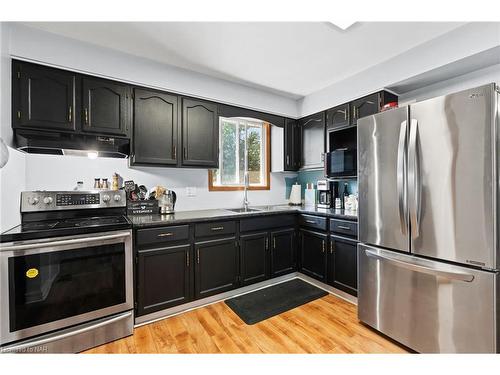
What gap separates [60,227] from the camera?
173cm

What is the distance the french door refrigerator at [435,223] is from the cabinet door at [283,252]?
3.53ft

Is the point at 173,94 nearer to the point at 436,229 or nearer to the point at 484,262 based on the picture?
the point at 436,229

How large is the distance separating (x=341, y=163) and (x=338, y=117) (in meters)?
0.59

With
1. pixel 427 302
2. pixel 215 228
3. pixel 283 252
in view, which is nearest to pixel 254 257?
pixel 283 252

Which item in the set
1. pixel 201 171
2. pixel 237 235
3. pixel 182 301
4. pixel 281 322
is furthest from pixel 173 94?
pixel 281 322

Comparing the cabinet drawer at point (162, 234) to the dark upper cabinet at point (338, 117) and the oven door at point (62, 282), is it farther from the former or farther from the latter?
the dark upper cabinet at point (338, 117)

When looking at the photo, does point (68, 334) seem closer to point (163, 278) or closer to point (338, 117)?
point (163, 278)

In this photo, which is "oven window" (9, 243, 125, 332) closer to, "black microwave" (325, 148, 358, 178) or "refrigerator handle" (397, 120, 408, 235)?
"refrigerator handle" (397, 120, 408, 235)

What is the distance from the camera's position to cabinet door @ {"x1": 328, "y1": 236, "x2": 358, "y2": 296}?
2404 mm

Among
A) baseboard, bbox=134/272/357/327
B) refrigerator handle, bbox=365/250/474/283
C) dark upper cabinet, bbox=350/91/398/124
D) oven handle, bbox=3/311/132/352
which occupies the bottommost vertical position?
baseboard, bbox=134/272/357/327

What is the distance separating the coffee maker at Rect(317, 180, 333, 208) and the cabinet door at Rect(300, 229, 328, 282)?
0.49m

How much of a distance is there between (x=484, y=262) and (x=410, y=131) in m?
0.91

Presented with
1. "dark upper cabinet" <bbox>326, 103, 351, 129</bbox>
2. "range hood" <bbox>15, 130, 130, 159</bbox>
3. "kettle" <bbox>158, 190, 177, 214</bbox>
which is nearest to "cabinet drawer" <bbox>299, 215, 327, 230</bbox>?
"dark upper cabinet" <bbox>326, 103, 351, 129</bbox>

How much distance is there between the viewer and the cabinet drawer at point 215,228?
7.70 ft
